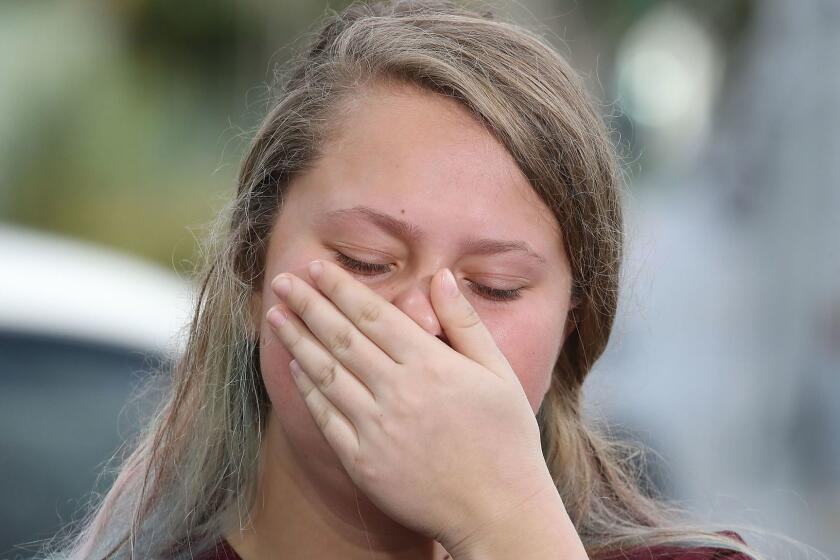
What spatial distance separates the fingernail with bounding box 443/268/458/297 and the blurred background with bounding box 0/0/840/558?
2.72 ft

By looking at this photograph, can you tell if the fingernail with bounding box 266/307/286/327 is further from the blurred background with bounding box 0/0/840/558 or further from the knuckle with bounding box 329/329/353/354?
the blurred background with bounding box 0/0/840/558

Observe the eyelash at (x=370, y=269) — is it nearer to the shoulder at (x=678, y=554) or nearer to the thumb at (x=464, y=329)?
the thumb at (x=464, y=329)

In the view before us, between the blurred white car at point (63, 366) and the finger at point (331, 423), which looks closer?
the finger at point (331, 423)

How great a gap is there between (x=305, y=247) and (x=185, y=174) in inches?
445

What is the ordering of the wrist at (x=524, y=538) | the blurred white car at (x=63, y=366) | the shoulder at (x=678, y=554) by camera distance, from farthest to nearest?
the blurred white car at (x=63, y=366) < the shoulder at (x=678, y=554) < the wrist at (x=524, y=538)

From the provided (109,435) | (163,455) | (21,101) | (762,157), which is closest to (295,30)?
(21,101)

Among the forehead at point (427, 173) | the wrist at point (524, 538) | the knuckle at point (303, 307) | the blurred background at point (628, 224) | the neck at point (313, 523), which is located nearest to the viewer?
the wrist at point (524, 538)

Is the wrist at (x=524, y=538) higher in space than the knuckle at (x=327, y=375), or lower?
lower

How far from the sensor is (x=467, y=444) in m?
1.89

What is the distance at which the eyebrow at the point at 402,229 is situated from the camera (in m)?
2.09

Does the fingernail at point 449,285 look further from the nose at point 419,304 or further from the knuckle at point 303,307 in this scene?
the knuckle at point 303,307

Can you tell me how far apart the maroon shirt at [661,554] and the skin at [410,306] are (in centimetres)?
3

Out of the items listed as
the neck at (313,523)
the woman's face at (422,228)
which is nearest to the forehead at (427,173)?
the woman's face at (422,228)

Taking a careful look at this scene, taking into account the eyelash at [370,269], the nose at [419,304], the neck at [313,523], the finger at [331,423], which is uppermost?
the eyelash at [370,269]
